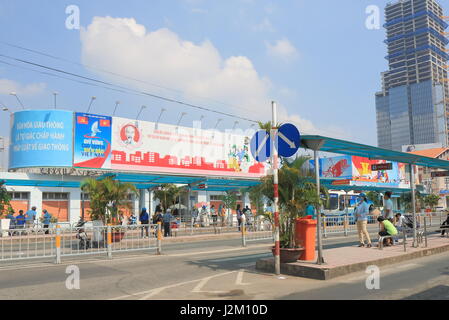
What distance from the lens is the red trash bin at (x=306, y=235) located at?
9914 millimetres

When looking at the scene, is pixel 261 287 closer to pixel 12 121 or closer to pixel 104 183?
pixel 104 183

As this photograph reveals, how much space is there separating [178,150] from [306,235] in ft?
89.4

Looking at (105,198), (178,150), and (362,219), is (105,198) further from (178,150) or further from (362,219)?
(178,150)

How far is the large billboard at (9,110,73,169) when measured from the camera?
91.8 ft

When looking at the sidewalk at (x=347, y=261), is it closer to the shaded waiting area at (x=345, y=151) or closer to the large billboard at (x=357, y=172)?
the shaded waiting area at (x=345, y=151)

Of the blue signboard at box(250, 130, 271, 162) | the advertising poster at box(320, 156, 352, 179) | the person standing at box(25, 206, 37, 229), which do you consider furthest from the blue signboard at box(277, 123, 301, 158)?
the advertising poster at box(320, 156, 352, 179)

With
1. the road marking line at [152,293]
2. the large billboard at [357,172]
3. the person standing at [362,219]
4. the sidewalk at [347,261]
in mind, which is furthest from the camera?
the large billboard at [357,172]

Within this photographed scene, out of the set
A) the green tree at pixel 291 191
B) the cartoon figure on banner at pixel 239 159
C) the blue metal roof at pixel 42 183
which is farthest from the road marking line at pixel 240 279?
the cartoon figure on banner at pixel 239 159

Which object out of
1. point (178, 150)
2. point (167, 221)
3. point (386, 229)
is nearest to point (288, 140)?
point (386, 229)

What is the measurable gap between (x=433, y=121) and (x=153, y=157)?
194m

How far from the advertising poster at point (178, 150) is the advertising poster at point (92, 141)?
25.3 inches

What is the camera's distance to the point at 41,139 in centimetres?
2811
